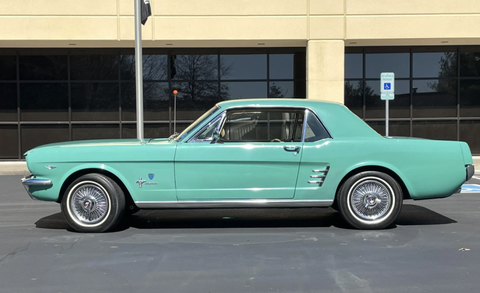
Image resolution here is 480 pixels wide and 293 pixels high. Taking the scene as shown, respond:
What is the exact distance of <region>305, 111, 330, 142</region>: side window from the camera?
6.35 metres

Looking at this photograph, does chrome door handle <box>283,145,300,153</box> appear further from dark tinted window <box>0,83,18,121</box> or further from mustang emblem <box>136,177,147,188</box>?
dark tinted window <box>0,83,18,121</box>

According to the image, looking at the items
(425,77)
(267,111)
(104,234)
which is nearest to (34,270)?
(104,234)

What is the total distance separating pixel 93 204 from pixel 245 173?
6.23 ft

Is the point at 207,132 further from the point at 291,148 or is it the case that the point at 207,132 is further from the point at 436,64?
the point at 436,64

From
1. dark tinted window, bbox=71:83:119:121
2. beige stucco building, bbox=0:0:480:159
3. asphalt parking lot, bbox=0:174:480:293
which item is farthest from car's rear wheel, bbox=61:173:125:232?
dark tinted window, bbox=71:83:119:121

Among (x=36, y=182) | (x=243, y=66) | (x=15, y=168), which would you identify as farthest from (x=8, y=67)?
(x=36, y=182)

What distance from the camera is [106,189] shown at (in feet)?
20.3

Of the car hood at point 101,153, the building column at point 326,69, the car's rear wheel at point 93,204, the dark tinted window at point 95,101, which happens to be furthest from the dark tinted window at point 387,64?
the car's rear wheel at point 93,204

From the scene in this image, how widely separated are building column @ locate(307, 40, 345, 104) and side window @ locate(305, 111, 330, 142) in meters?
9.12

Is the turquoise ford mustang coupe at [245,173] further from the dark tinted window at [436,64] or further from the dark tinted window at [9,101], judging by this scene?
the dark tinted window at [9,101]

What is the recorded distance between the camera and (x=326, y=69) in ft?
50.8
